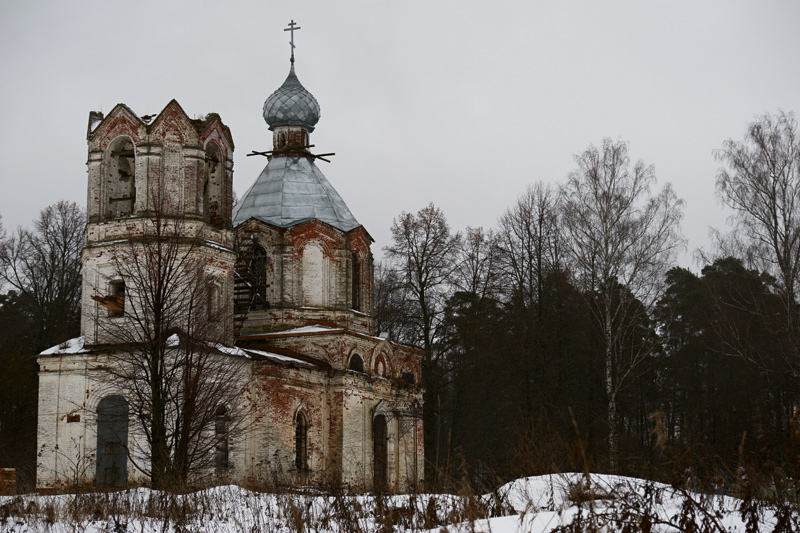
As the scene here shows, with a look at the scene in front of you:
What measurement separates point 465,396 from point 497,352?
2012 mm

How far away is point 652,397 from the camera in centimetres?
3747

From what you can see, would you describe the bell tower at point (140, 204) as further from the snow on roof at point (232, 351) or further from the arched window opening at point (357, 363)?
the arched window opening at point (357, 363)

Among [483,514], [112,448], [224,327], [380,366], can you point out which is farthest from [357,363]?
[483,514]

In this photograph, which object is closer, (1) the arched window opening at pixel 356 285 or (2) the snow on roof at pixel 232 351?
(2) the snow on roof at pixel 232 351

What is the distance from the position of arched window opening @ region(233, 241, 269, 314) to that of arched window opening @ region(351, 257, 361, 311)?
292 centimetres

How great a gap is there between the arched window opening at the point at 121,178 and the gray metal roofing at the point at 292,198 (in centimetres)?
563

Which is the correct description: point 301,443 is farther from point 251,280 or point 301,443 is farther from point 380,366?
point 251,280

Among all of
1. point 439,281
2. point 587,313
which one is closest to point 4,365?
point 439,281

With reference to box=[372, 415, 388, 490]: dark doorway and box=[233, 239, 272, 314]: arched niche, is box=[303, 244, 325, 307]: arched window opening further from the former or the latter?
box=[372, 415, 388, 490]: dark doorway

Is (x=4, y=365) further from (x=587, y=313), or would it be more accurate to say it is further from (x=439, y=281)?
(x=587, y=313)

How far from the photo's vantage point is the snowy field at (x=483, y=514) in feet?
25.8

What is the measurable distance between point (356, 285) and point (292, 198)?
3419 mm

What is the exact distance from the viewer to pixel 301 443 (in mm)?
26281

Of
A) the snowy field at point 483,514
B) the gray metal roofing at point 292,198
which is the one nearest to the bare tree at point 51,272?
the gray metal roofing at point 292,198
